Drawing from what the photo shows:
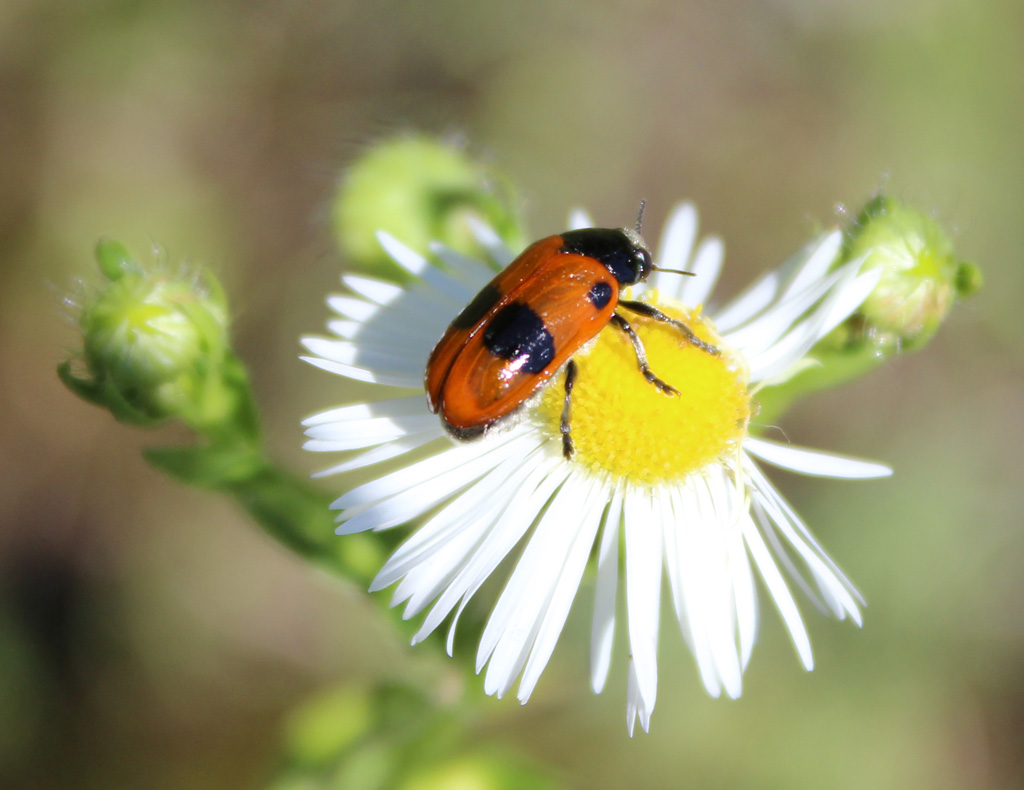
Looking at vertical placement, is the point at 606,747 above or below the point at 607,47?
Answer: below

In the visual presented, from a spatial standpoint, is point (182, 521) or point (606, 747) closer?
point (606, 747)

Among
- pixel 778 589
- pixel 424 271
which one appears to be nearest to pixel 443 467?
pixel 424 271

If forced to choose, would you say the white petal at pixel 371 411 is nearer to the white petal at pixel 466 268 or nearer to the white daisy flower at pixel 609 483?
the white daisy flower at pixel 609 483

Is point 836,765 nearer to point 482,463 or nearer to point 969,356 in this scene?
point 969,356

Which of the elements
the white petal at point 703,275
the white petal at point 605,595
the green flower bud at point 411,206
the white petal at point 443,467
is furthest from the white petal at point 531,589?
the green flower bud at point 411,206

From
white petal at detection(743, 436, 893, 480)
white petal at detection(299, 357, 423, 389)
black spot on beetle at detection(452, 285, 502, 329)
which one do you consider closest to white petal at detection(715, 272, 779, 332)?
white petal at detection(743, 436, 893, 480)

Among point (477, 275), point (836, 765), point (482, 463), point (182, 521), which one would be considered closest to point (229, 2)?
point (182, 521)
